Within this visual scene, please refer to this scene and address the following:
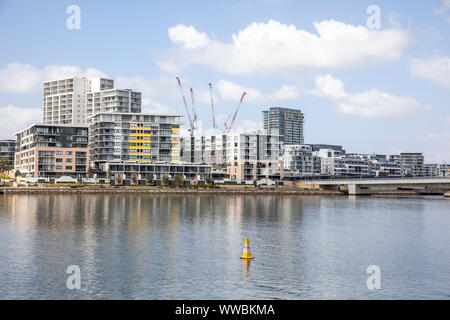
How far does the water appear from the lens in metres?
37.9

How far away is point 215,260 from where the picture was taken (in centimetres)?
4934

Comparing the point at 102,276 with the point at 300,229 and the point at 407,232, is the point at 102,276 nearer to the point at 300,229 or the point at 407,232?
the point at 300,229

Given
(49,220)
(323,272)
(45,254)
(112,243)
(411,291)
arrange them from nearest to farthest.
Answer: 1. (411,291)
2. (323,272)
3. (45,254)
4. (112,243)
5. (49,220)

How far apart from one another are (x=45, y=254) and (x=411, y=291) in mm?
33816

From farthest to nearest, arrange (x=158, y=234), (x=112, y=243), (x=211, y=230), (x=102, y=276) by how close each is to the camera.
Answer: (x=211, y=230) < (x=158, y=234) < (x=112, y=243) < (x=102, y=276)

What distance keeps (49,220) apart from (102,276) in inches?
1815

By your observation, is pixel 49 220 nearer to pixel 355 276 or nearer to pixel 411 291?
pixel 355 276

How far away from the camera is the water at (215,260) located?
37875 millimetres

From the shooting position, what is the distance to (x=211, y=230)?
74250mm
